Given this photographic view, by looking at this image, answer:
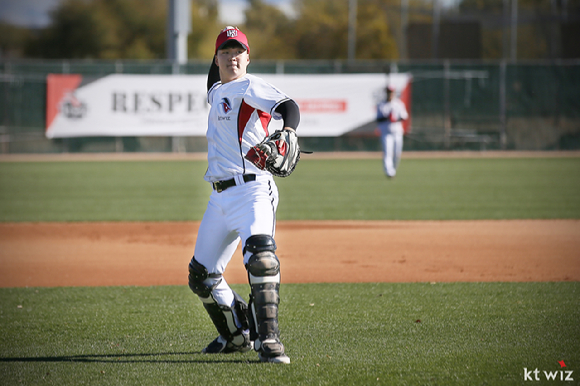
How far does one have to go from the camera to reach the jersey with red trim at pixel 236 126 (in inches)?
159

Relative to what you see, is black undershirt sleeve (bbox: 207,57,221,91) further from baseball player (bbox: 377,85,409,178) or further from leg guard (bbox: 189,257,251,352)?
baseball player (bbox: 377,85,409,178)

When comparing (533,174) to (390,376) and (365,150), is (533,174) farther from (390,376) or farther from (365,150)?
(390,376)

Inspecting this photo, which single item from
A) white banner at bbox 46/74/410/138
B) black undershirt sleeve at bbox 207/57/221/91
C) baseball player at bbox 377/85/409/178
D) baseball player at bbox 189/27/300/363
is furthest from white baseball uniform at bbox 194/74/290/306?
white banner at bbox 46/74/410/138

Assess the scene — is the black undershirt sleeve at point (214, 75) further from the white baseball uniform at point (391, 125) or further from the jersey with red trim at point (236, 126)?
the white baseball uniform at point (391, 125)

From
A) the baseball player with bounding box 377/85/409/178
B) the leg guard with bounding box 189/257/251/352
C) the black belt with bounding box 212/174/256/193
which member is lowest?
the leg guard with bounding box 189/257/251/352

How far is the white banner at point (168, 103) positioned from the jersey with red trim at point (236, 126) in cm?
2056

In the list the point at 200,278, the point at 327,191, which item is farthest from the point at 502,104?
the point at 200,278

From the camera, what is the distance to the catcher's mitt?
3809 millimetres

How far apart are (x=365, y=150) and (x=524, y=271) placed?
19.2 metres

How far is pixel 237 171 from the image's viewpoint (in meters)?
4.07

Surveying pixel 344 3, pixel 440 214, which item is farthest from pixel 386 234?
pixel 344 3

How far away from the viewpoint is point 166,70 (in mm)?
25578

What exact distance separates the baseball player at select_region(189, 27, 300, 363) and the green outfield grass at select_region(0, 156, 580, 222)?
6.76 m

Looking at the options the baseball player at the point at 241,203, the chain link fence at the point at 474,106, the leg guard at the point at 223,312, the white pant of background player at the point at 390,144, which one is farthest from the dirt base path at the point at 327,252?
the chain link fence at the point at 474,106
